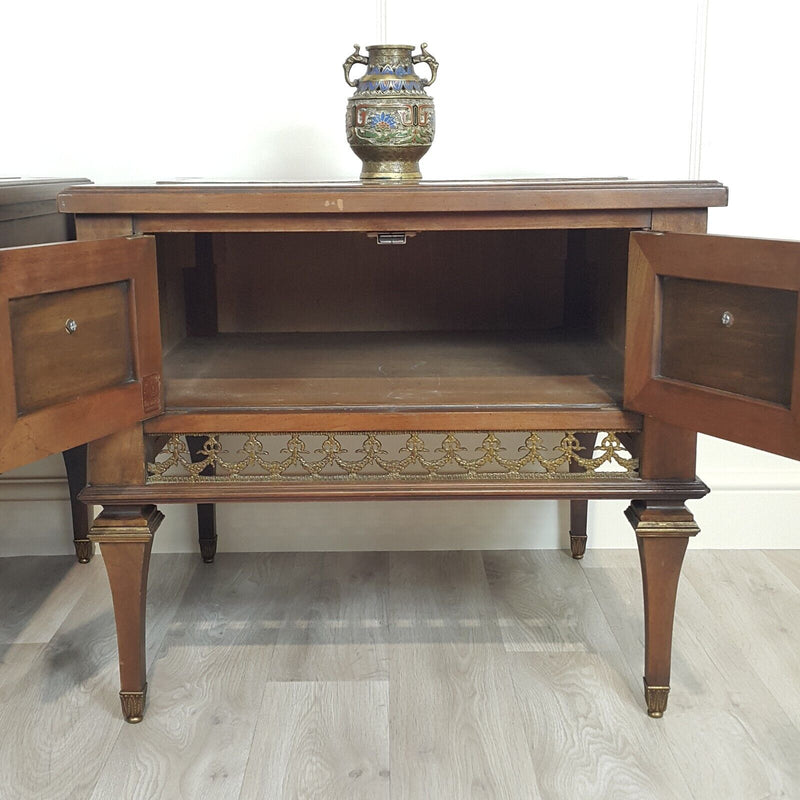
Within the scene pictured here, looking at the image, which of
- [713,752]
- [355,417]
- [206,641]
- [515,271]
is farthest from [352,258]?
[713,752]

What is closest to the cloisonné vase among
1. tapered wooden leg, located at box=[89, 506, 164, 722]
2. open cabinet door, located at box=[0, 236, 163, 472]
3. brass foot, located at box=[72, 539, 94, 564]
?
open cabinet door, located at box=[0, 236, 163, 472]

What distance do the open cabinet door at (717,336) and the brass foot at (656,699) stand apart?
0.33 m

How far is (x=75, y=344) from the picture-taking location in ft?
3.17

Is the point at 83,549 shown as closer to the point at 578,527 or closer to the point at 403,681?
the point at 403,681

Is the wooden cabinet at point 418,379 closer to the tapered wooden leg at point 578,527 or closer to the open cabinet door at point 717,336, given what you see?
the open cabinet door at point 717,336

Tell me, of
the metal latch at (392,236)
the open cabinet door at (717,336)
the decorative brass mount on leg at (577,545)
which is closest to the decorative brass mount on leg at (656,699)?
the open cabinet door at (717,336)

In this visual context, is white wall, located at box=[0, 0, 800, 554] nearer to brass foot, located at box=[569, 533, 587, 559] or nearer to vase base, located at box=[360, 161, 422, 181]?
vase base, located at box=[360, 161, 422, 181]

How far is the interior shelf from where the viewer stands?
1.09 meters

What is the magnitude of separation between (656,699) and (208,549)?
0.77 meters

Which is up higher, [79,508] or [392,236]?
[392,236]

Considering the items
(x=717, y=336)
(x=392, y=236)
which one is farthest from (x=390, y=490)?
(x=717, y=336)

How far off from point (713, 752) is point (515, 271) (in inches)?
27.8

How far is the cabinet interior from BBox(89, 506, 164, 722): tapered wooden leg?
216 millimetres

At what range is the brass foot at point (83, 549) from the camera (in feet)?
5.33
